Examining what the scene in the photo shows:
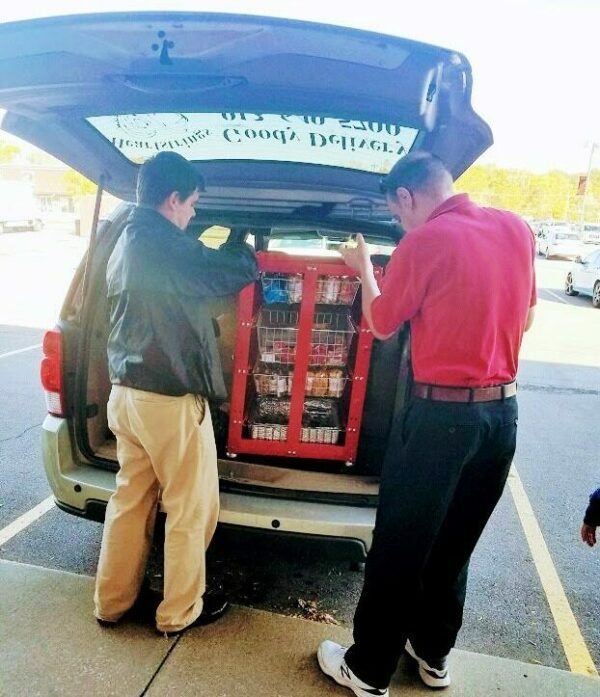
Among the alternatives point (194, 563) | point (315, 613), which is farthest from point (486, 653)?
point (194, 563)

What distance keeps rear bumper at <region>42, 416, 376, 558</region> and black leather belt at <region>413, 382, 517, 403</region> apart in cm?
80

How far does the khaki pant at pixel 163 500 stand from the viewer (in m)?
2.33

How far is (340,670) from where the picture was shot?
2.32 metres

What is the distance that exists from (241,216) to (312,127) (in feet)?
3.55

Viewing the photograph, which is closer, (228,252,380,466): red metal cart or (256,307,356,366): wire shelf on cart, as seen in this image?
(228,252,380,466): red metal cart

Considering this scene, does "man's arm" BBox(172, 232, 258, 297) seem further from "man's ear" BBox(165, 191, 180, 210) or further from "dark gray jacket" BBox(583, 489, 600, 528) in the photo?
"dark gray jacket" BBox(583, 489, 600, 528)

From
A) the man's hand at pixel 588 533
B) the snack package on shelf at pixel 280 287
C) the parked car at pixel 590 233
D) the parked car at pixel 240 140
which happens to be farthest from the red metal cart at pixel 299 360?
the parked car at pixel 590 233

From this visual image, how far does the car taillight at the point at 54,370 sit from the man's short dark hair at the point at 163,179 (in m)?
0.93

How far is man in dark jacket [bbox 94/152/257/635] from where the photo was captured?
2.23 meters

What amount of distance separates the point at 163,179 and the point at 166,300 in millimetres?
472

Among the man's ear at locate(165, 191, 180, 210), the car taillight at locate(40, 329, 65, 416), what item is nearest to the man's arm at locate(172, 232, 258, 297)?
the man's ear at locate(165, 191, 180, 210)

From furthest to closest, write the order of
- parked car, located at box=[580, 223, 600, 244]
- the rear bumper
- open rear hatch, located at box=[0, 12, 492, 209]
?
parked car, located at box=[580, 223, 600, 244] < the rear bumper < open rear hatch, located at box=[0, 12, 492, 209]

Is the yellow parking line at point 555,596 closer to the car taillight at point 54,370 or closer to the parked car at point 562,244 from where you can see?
the car taillight at point 54,370

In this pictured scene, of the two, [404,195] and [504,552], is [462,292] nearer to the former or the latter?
[404,195]
